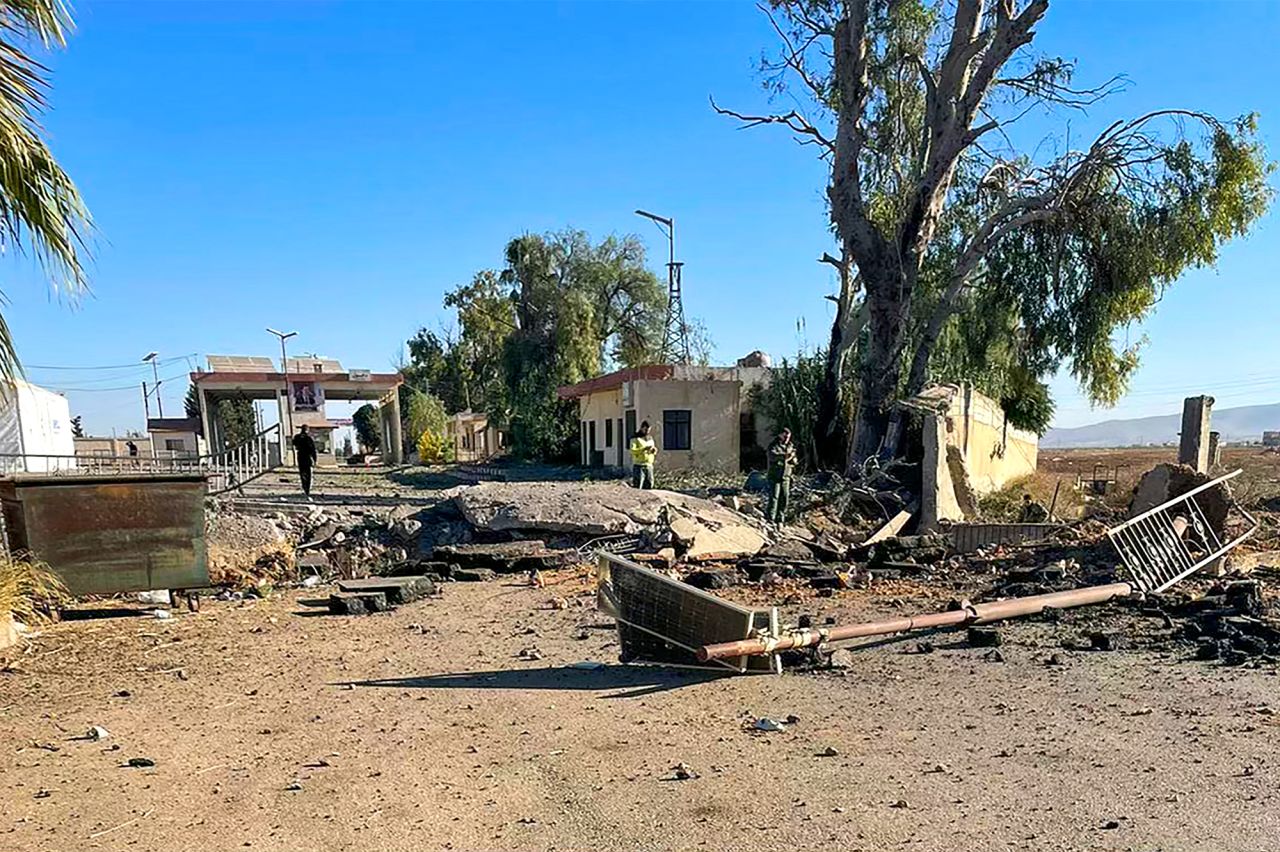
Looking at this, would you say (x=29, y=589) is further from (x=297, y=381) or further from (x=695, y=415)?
(x=297, y=381)

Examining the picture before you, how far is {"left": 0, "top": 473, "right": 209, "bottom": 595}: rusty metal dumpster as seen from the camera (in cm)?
829

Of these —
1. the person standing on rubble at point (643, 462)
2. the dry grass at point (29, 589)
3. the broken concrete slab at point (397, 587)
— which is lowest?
the broken concrete slab at point (397, 587)

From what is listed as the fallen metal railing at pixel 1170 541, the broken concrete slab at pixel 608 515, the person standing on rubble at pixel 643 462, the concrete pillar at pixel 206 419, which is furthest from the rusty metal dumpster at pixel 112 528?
the concrete pillar at pixel 206 419

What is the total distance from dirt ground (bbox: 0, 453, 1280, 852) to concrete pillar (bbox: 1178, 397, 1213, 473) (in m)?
10.9

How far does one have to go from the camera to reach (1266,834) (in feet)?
12.1

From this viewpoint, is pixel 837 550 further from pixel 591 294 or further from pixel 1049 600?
pixel 591 294

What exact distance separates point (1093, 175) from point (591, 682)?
63.5 ft

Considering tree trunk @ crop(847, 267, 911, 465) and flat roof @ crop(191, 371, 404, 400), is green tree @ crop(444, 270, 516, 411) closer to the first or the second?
flat roof @ crop(191, 371, 404, 400)

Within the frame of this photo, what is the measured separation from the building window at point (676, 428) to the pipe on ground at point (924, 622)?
57.1 feet

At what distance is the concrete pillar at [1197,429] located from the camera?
16078 mm

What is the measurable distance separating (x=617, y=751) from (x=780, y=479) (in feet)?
34.0

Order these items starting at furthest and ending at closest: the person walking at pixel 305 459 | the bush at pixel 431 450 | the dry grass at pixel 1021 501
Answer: the bush at pixel 431 450 → the person walking at pixel 305 459 → the dry grass at pixel 1021 501

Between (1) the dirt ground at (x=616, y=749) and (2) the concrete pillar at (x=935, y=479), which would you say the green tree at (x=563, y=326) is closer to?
(2) the concrete pillar at (x=935, y=479)

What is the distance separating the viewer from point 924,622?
273 inches
